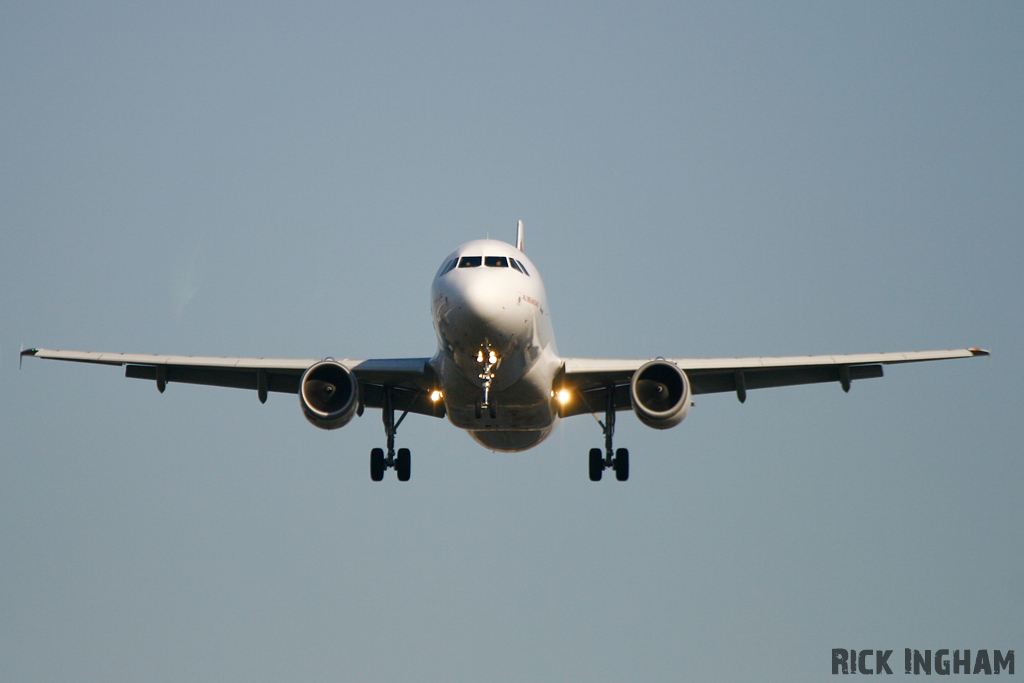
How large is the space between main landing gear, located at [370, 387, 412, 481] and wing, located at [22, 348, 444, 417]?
1.50 feet

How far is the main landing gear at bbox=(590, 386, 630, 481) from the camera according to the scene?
3641cm

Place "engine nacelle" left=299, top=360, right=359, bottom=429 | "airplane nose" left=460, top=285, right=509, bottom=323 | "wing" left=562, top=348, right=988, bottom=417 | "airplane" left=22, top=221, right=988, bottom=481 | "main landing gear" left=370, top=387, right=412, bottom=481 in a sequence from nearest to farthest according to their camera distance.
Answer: "airplane nose" left=460, top=285, right=509, bottom=323 < "airplane" left=22, top=221, right=988, bottom=481 < "engine nacelle" left=299, top=360, right=359, bottom=429 < "wing" left=562, top=348, right=988, bottom=417 < "main landing gear" left=370, top=387, right=412, bottom=481

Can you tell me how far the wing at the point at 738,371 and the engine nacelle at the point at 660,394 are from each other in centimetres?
58

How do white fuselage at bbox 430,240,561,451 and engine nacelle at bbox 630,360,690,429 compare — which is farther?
engine nacelle at bbox 630,360,690,429

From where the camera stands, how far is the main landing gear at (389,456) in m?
35.9

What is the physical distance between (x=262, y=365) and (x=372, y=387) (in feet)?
11.3

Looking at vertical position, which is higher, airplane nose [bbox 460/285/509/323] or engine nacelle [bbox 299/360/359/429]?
airplane nose [bbox 460/285/509/323]

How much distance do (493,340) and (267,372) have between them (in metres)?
8.50

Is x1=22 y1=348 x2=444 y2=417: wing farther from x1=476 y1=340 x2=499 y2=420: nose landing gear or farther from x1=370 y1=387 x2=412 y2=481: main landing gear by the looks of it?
x1=476 y1=340 x2=499 y2=420: nose landing gear

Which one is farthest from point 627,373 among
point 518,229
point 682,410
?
point 518,229

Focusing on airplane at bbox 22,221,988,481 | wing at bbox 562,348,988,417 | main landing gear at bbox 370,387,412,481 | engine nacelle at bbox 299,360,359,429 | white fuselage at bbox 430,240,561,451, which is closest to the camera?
white fuselage at bbox 430,240,561,451

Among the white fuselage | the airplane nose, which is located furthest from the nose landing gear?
the airplane nose

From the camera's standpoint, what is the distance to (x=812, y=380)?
3681 centimetres

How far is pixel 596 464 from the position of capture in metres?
38.1
